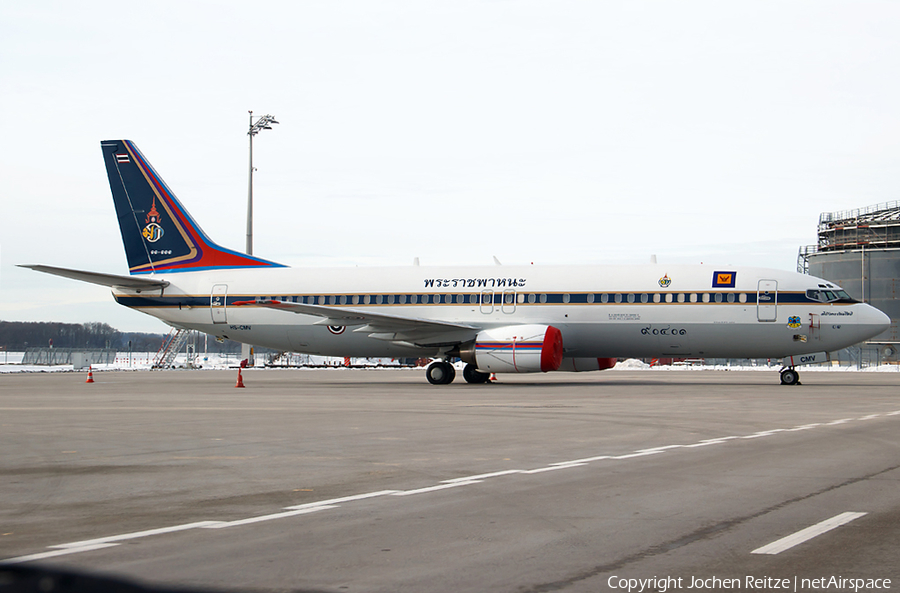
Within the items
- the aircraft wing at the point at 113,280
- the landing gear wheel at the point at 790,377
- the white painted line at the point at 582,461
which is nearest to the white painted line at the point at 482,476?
the white painted line at the point at 582,461

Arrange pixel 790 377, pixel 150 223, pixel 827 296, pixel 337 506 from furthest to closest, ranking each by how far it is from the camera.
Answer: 1. pixel 150 223
2. pixel 790 377
3. pixel 827 296
4. pixel 337 506

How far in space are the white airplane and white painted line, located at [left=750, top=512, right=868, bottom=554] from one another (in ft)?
76.7

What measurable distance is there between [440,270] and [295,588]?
29.8 m

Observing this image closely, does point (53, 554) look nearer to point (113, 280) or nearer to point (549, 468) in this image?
point (549, 468)

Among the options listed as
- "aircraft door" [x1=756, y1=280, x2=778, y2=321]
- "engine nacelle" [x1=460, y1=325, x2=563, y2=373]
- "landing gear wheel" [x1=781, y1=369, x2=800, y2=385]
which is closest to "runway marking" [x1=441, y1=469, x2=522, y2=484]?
"engine nacelle" [x1=460, y1=325, x2=563, y2=373]

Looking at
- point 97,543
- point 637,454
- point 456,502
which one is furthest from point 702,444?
point 97,543

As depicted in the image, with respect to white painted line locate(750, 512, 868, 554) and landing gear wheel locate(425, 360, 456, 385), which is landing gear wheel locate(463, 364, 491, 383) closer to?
landing gear wheel locate(425, 360, 456, 385)

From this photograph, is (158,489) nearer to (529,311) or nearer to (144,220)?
(529,311)

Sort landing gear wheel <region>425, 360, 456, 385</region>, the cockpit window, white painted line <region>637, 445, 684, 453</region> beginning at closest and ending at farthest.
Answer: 1. white painted line <region>637, 445, 684, 453</region>
2. the cockpit window
3. landing gear wheel <region>425, 360, 456, 385</region>

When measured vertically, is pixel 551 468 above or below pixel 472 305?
below

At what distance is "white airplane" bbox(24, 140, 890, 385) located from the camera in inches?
1205

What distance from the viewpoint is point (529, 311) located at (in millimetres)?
32438

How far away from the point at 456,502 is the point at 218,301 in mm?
29735

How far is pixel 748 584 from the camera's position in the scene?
5.13 m
